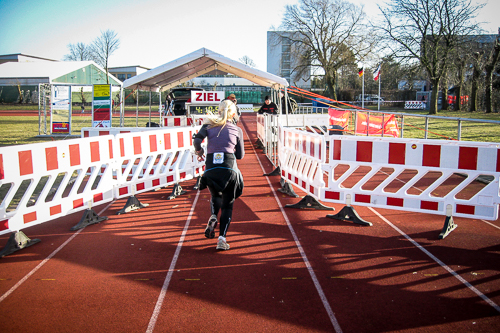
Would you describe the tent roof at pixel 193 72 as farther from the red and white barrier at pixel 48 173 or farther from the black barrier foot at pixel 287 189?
the red and white barrier at pixel 48 173

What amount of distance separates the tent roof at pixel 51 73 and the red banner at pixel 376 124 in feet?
149

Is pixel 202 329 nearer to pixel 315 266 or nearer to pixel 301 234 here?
pixel 315 266

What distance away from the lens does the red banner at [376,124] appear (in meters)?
16.5

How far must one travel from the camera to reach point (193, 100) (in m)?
16.3

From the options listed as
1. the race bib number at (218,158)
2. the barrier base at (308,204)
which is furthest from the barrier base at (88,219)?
the barrier base at (308,204)

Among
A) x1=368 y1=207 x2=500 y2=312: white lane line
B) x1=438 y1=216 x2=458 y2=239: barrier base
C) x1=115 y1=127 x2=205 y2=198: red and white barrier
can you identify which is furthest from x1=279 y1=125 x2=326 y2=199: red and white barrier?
x1=115 y1=127 x2=205 y2=198: red and white barrier

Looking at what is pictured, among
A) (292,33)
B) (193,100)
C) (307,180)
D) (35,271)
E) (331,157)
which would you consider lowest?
(35,271)

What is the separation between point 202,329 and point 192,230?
9.60 ft

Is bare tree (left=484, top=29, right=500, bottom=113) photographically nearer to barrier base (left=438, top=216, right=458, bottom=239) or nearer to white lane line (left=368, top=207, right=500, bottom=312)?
barrier base (left=438, top=216, right=458, bottom=239)

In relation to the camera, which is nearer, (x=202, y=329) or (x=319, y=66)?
(x=202, y=329)

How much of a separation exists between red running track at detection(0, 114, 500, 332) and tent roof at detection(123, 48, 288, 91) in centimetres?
604

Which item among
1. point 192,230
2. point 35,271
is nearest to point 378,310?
point 192,230

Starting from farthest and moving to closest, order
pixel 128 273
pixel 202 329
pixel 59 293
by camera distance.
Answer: pixel 128 273 < pixel 59 293 < pixel 202 329

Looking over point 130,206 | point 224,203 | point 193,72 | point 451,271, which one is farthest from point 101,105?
point 451,271
